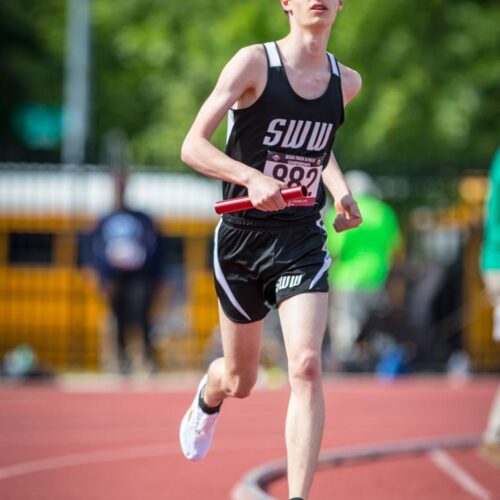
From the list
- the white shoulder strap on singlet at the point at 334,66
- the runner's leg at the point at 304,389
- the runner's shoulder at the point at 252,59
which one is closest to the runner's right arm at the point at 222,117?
the runner's shoulder at the point at 252,59

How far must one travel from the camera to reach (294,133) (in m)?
6.47

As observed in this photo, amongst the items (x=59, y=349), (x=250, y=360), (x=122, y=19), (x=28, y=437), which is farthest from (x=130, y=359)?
(x=122, y=19)

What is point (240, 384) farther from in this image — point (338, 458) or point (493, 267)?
point (493, 267)

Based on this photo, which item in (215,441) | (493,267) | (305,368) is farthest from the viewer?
(215,441)

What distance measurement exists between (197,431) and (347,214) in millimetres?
1556

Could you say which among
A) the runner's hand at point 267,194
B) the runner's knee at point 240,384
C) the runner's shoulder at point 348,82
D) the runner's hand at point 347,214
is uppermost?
the runner's shoulder at point 348,82

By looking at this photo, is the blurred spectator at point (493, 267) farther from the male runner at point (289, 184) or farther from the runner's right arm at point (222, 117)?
the runner's right arm at point (222, 117)

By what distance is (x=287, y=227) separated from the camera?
260 inches

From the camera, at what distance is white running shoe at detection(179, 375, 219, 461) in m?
7.50

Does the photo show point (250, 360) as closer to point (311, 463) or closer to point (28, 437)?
point (311, 463)

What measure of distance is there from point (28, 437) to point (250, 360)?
4.66 meters

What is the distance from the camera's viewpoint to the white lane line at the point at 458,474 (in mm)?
8246

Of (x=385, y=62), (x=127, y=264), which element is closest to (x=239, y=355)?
(x=127, y=264)

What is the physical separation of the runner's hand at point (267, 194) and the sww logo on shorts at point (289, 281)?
0.73 m
